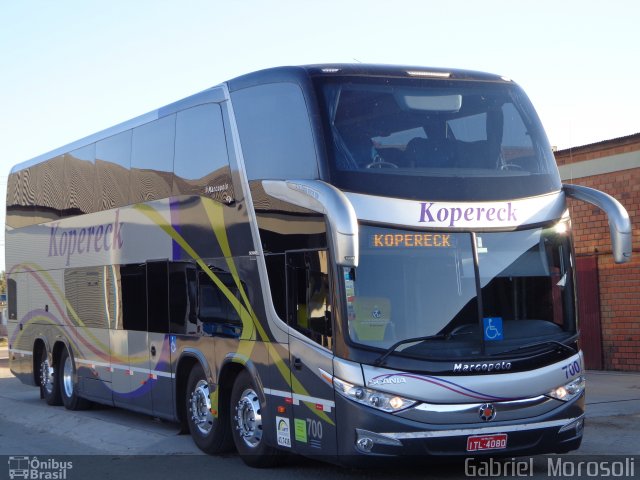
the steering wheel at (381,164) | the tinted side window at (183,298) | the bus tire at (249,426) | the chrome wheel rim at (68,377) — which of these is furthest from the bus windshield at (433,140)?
the chrome wheel rim at (68,377)

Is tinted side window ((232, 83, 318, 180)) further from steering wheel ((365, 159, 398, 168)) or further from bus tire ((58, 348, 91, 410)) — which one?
bus tire ((58, 348, 91, 410))

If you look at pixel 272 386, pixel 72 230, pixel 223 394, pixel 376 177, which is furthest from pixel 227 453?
pixel 72 230

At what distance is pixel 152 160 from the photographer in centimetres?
1354

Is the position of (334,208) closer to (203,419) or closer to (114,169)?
(203,419)

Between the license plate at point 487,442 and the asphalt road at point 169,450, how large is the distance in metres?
0.62

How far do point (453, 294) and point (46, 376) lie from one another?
10566 millimetres

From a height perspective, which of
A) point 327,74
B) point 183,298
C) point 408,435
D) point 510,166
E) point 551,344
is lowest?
point 408,435

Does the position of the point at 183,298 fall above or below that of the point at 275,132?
below

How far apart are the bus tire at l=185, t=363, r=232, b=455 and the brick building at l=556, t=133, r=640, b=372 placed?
9849 millimetres

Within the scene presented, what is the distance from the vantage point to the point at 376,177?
30.7ft

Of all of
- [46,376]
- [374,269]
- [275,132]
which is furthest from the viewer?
[46,376]

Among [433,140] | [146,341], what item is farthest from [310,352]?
[146,341]

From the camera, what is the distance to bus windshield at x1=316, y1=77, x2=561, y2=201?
9.43 metres

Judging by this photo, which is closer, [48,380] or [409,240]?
[409,240]
